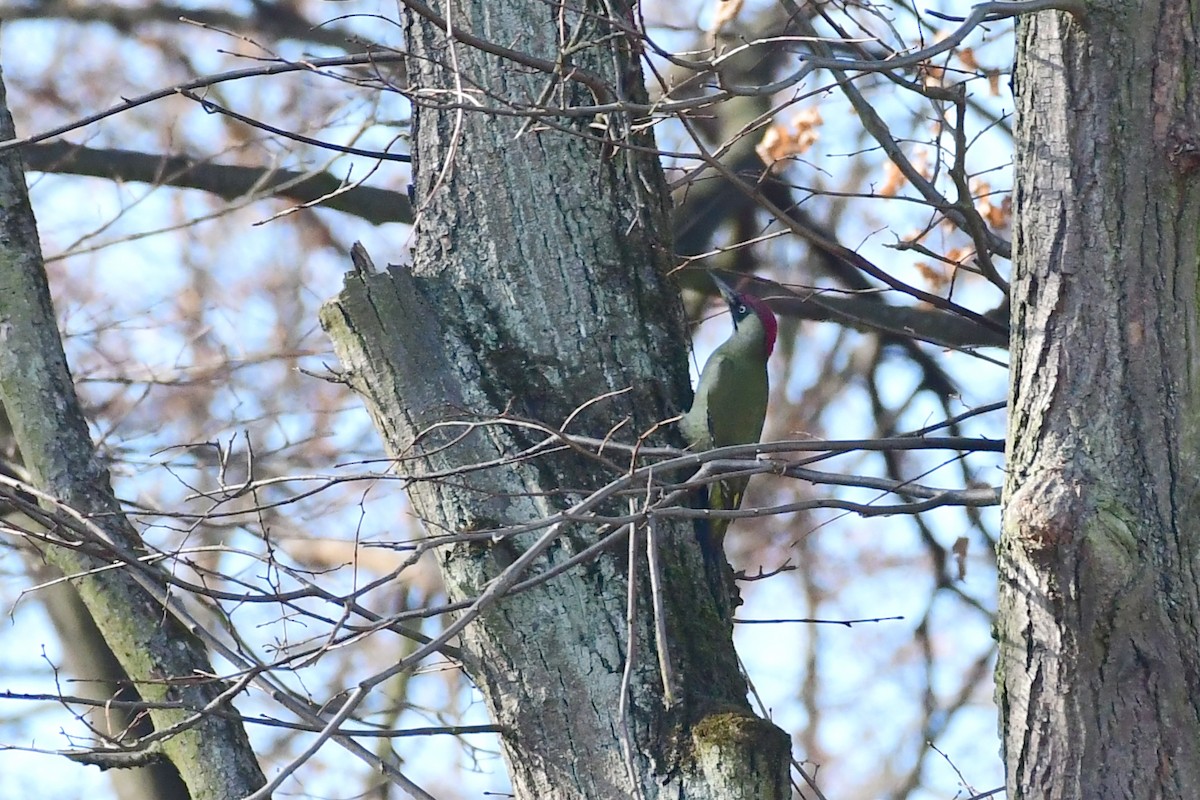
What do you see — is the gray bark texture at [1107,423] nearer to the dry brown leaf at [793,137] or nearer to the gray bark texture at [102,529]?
the gray bark texture at [102,529]

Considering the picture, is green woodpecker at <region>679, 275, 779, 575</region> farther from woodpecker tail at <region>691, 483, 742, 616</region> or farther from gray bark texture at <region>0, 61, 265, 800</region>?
gray bark texture at <region>0, 61, 265, 800</region>

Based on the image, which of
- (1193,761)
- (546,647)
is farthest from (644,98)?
(1193,761)

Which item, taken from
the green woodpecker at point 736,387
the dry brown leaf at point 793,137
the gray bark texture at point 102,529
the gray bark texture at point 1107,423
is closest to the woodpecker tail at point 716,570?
the green woodpecker at point 736,387

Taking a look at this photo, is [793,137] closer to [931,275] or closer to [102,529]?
[931,275]

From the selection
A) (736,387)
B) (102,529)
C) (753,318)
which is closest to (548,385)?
(102,529)

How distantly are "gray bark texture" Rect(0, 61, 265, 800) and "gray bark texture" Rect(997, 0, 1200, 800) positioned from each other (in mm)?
2148

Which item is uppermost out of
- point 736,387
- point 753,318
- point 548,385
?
point 753,318

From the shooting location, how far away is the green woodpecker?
4.89 meters

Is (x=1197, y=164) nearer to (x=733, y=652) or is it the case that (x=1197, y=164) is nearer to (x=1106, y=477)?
(x=1106, y=477)

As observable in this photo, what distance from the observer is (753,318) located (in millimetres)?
5508

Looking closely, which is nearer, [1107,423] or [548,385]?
[1107,423]

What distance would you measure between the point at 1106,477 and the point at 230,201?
4716 mm

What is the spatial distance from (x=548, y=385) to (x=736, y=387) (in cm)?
193

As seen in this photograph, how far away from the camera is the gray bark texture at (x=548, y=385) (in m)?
3.07
